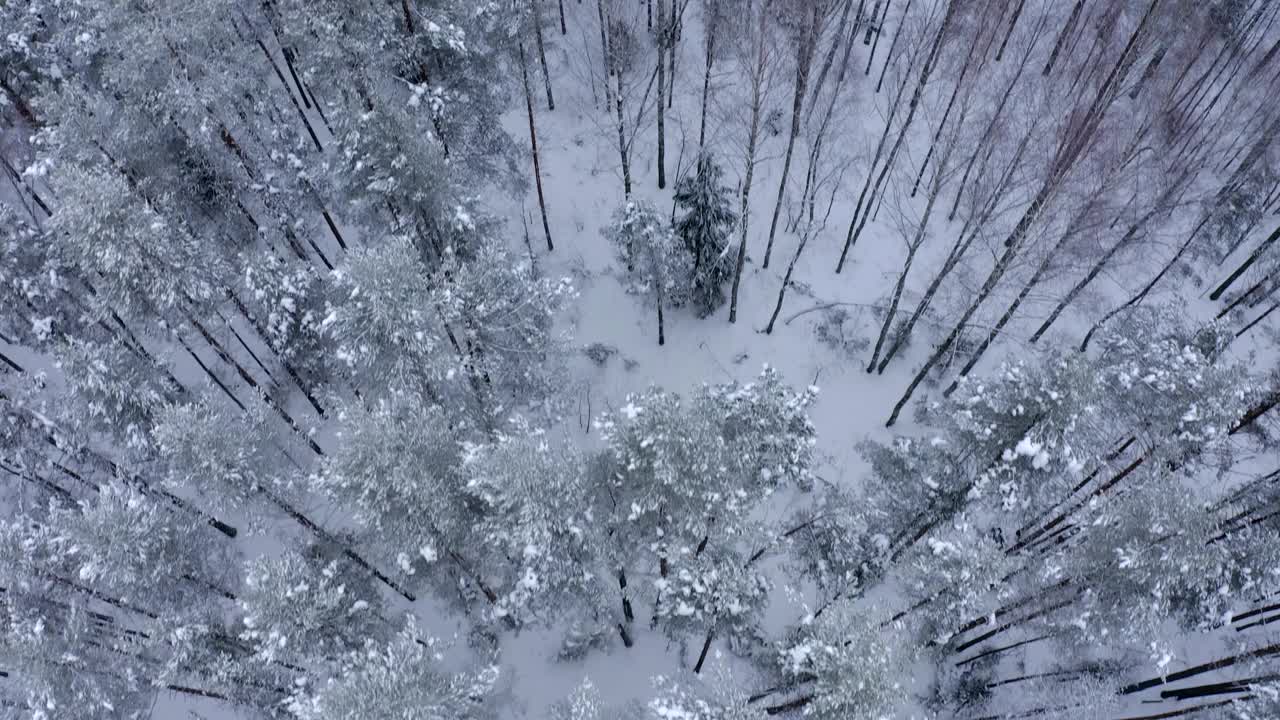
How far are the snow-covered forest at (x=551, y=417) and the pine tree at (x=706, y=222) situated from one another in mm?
154

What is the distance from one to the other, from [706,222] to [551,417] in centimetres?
892

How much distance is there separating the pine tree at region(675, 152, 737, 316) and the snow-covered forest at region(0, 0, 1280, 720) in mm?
154

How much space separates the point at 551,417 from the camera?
25078mm

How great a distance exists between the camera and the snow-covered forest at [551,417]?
17.4 metres

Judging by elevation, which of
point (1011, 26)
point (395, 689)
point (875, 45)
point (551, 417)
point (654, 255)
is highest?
point (875, 45)

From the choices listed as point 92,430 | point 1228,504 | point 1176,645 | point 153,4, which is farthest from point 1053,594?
point 153,4

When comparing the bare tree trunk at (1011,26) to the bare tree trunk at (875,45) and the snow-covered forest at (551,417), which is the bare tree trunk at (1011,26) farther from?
the bare tree trunk at (875,45)

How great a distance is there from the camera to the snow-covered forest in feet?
57.0

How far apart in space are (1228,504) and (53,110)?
3509cm

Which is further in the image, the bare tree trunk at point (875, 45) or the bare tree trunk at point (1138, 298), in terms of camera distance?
the bare tree trunk at point (875, 45)

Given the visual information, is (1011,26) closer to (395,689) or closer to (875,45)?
(875,45)

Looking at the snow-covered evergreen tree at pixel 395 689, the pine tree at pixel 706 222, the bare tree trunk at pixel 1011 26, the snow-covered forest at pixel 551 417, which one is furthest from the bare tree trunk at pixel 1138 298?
the snow-covered evergreen tree at pixel 395 689

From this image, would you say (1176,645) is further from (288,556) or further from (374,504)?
(288,556)

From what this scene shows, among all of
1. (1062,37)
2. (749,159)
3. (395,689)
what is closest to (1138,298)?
(1062,37)
